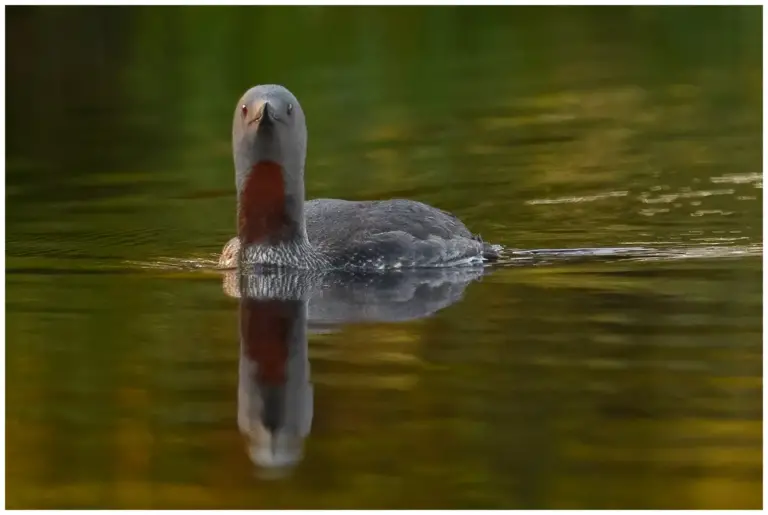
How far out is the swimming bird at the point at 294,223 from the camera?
40.7 feet

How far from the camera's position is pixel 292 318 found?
35.6 feet

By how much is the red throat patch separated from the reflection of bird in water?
28 cm

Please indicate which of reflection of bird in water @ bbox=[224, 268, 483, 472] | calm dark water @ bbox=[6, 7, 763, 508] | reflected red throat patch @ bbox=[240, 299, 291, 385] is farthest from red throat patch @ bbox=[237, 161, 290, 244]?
reflected red throat patch @ bbox=[240, 299, 291, 385]

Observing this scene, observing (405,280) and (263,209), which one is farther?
(263,209)

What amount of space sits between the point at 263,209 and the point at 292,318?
203 cm

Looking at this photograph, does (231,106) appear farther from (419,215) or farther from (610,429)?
(610,429)

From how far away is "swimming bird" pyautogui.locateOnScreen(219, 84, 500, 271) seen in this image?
12414 millimetres

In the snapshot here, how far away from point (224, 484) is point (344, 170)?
10.2 meters

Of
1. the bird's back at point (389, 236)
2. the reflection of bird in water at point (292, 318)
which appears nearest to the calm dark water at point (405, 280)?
the reflection of bird in water at point (292, 318)

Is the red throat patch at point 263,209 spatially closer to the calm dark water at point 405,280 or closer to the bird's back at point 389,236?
the bird's back at point 389,236

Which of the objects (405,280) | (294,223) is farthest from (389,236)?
(294,223)

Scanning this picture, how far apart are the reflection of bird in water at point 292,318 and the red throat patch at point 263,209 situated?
0.92 feet

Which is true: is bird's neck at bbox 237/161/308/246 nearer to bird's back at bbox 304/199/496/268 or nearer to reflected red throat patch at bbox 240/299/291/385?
bird's back at bbox 304/199/496/268

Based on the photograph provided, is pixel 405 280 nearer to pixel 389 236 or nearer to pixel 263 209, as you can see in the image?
pixel 389 236
